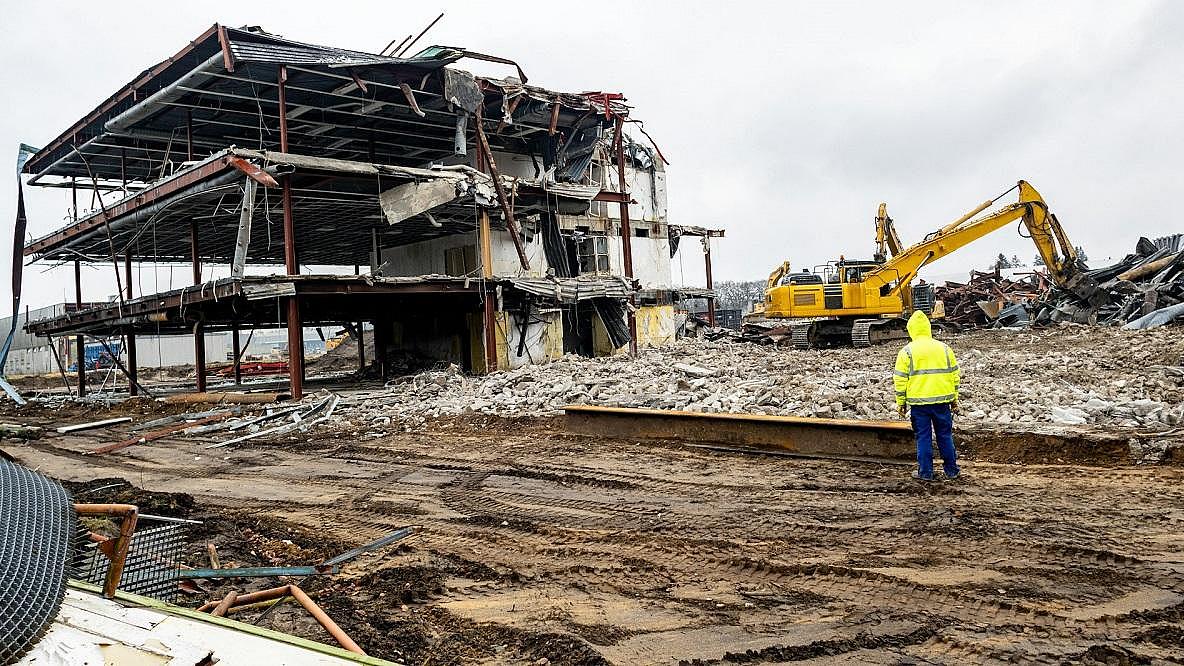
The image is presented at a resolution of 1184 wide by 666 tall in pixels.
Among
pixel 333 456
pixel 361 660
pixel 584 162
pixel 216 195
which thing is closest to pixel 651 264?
pixel 584 162

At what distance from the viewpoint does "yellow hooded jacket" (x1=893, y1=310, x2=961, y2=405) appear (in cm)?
757

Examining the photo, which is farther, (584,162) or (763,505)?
(584,162)

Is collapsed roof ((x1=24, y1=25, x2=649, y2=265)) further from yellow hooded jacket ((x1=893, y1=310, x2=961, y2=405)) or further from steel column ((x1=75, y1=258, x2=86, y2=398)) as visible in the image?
yellow hooded jacket ((x1=893, y1=310, x2=961, y2=405))

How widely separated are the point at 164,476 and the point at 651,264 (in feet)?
76.8

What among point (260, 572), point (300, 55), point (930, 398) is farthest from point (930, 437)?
point (300, 55)

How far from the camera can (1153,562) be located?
505 cm

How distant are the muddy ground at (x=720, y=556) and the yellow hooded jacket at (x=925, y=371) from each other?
0.84 meters

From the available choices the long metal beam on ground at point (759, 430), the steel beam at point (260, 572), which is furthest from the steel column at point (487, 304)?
the steel beam at point (260, 572)

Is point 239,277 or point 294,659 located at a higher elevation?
point 239,277

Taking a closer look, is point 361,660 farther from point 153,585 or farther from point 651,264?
point 651,264

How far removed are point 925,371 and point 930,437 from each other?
25.5 inches

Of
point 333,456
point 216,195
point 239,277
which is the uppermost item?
point 216,195

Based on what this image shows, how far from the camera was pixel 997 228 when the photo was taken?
74.5 ft

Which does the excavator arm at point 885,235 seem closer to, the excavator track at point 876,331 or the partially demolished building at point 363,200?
the excavator track at point 876,331
